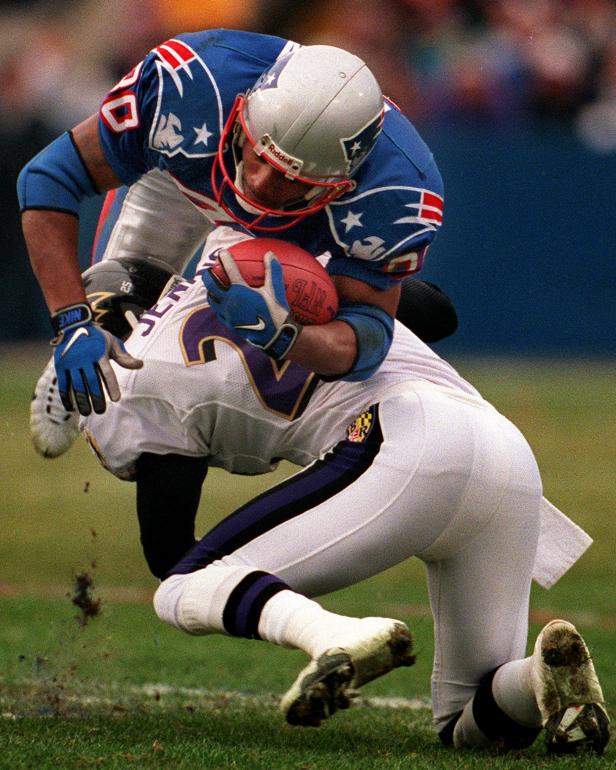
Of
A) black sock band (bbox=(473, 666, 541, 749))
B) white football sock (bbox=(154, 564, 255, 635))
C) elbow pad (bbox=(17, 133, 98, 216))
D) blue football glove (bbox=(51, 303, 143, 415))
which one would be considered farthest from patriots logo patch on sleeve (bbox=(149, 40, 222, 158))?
black sock band (bbox=(473, 666, 541, 749))

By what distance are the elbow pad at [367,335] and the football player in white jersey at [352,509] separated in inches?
4.0

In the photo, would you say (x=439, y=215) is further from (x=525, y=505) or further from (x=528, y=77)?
(x=528, y=77)

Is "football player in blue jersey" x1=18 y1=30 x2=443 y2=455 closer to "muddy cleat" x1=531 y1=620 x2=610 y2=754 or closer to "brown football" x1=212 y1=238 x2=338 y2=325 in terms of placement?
"brown football" x1=212 y1=238 x2=338 y2=325

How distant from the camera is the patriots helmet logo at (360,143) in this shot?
10.3 feet

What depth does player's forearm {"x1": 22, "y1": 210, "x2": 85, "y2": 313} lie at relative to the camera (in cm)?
338

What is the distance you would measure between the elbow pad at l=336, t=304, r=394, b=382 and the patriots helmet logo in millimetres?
306

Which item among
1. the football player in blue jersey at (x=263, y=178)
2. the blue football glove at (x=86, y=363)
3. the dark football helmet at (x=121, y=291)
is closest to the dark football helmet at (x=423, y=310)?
the football player in blue jersey at (x=263, y=178)

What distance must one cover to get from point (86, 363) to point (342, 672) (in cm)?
97

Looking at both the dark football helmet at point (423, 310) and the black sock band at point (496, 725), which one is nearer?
the black sock band at point (496, 725)

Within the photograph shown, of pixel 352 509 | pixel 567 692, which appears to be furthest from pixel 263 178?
pixel 567 692

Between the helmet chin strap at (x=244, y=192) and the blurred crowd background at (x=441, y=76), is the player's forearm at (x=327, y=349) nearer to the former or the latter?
the helmet chin strap at (x=244, y=192)

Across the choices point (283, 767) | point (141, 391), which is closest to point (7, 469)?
point (141, 391)

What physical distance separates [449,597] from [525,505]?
277mm

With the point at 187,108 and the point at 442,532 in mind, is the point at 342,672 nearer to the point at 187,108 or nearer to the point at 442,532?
the point at 442,532
